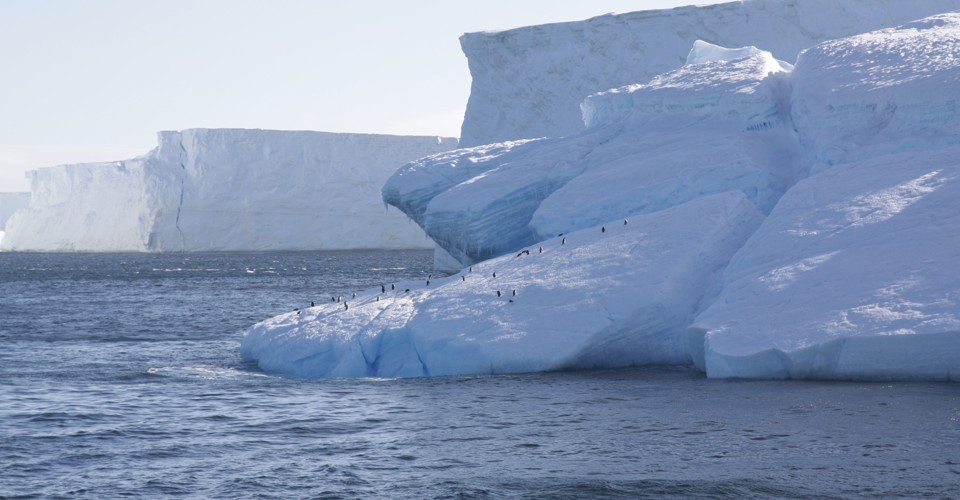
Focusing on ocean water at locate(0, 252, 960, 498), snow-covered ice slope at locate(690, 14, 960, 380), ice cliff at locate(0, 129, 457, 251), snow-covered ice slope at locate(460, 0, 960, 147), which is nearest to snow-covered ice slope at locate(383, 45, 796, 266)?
snow-covered ice slope at locate(690, 14, 960, 380)

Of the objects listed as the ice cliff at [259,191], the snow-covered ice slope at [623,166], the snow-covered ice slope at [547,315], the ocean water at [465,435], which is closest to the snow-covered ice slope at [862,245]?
the ocean water at [465,435]

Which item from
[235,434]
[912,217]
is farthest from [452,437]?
[912,217]

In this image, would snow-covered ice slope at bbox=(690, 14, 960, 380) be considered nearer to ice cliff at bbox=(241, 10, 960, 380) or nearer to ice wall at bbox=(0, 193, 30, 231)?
ice cliff at bbox=(241, 10, 960, 380)

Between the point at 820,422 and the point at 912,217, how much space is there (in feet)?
18.5

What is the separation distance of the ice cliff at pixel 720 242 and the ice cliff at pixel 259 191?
49.6 metres

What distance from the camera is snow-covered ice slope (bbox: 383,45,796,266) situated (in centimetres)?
2159

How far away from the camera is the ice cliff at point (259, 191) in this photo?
243 feet

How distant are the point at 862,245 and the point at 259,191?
6201 centimetres

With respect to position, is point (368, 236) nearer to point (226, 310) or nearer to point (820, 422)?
point (226, 310)

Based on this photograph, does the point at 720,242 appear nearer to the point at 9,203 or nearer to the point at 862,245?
the point at 862,245

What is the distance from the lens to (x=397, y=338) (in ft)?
58.2

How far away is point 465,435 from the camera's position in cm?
1290

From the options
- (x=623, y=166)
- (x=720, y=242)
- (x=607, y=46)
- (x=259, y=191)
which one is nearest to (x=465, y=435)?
(x=720, y=242)

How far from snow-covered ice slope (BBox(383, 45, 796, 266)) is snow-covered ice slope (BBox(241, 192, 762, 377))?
1834 mm
